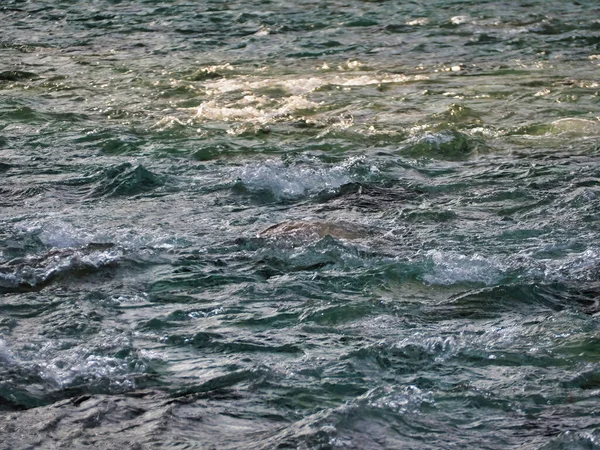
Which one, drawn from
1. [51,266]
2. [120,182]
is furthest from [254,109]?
[51,266]

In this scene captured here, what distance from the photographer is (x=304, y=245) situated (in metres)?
6.62

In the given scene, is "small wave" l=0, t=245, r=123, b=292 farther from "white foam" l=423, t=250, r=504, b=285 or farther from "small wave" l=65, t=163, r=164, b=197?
"white foam" l=423, t=250, r=504, b=285

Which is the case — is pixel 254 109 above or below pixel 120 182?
below

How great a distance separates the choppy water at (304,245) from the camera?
4719 mm

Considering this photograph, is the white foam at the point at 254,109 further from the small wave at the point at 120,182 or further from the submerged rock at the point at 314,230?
the submerged rock at the point at 314,230

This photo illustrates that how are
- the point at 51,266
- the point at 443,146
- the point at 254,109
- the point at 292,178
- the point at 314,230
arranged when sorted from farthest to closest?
the point at 254,109, the point at 443,146, the point at 292,178, the point at 314,230, the point at 51,266

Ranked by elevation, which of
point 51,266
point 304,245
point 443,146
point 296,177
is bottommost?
point 443,146

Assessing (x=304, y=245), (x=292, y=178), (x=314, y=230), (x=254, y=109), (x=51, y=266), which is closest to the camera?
(x=51, y=266)

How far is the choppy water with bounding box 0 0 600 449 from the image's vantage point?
15.5 feet

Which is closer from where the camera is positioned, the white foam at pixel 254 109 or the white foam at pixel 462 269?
the white foam at pixel 462 269

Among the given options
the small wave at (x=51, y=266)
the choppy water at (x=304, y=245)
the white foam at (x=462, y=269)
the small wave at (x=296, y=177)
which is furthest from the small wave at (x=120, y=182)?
the white foam at (x=462, y=269)

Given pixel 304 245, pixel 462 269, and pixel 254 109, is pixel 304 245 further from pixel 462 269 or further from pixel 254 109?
pixel 254 109

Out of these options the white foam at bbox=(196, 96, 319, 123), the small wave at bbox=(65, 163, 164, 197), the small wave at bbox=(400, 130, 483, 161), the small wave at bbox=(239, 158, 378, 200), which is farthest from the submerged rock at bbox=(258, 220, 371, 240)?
the white foam at bbox=(196, 96, 319, 123)

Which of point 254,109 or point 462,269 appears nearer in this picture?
point 462,269
